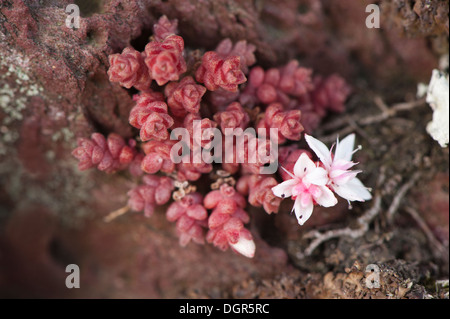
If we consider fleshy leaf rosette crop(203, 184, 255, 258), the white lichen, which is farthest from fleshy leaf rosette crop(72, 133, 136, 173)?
the white lichen

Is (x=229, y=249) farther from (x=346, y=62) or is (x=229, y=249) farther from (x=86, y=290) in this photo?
(x=346, y=62)

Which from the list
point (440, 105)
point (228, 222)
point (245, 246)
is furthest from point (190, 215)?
point (440, 105)

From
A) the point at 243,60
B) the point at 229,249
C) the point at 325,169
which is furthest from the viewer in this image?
the point at 229,249

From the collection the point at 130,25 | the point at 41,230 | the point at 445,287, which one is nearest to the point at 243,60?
the point at 130,25

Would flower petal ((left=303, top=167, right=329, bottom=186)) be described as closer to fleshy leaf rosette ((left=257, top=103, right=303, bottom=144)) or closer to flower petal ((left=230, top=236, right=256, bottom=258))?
fleshy leaf rosette ((left=257, top=103, right=303, bottom=144))

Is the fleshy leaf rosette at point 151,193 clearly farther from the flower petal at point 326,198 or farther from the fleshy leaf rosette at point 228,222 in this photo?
the flower petal at point 326,198
